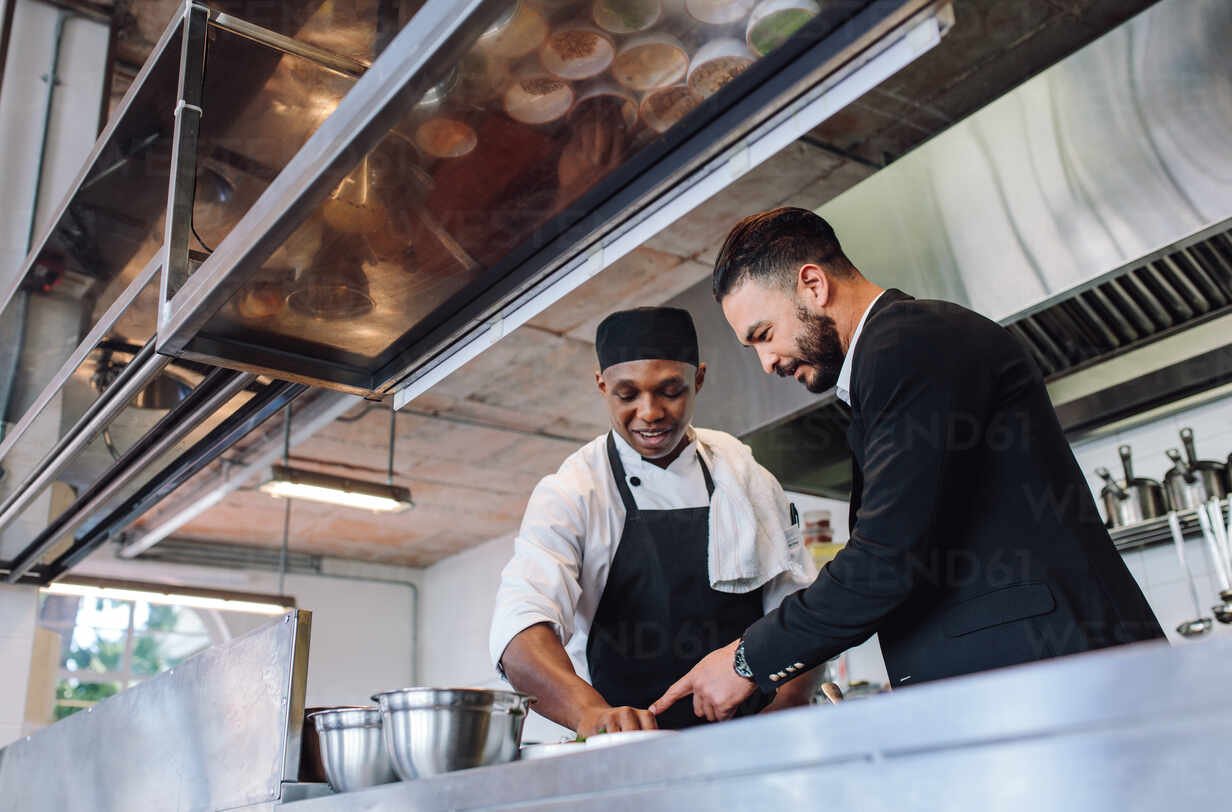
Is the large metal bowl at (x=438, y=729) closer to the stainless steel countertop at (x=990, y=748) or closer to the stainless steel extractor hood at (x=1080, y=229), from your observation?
the stainless steel countertop at (x=990, y=748)

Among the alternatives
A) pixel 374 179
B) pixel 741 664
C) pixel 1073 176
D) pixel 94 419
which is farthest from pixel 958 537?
pixel 1073 176

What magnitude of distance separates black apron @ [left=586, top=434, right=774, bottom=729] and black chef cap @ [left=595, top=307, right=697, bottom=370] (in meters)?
0.27

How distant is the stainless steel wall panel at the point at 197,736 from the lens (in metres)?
1.45

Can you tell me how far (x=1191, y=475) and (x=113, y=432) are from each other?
2.84m

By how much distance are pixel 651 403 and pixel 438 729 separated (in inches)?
35.1

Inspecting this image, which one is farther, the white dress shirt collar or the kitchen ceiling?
the kitchen ceiling

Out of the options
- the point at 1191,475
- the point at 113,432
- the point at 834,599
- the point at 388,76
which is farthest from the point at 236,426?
the point at 1191,475

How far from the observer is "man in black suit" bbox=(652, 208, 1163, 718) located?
4.17 ft

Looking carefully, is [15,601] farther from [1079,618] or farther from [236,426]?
[1079,618]

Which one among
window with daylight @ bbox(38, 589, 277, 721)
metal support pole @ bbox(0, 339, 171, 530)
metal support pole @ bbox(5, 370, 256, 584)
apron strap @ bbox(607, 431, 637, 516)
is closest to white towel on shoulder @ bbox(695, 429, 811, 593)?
apron strap @ bbox(607, 431, 637, 516)

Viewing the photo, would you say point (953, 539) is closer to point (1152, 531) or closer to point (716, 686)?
point (716, 686)

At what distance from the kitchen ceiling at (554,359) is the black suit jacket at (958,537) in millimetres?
981

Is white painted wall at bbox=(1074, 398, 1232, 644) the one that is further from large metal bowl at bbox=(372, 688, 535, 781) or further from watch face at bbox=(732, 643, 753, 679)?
large metal bowl at bbox=(372, 688, 535, 781)

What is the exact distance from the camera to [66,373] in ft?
6.50
